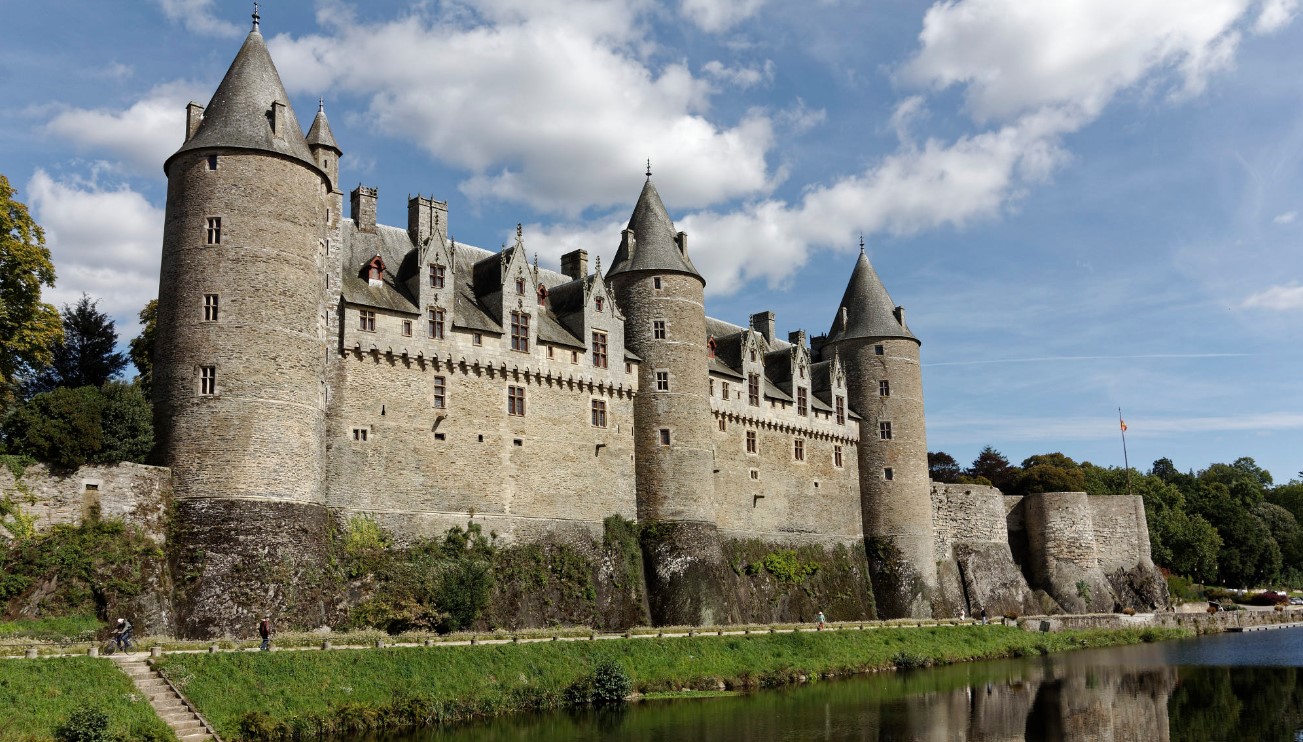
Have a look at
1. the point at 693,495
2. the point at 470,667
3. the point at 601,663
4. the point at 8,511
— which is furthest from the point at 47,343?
the point at 693,495

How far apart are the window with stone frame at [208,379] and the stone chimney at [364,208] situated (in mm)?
9466

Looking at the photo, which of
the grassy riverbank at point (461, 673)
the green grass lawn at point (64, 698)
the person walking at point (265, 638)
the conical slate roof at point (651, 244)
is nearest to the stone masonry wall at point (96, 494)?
the person walking at point (265, 638)

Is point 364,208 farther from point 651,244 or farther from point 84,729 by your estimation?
point 84,729

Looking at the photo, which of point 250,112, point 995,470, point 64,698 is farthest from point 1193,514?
point 64,698

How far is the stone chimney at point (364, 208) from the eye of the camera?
1522 inches

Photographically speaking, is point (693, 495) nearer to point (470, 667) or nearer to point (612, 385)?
point (612, 385)

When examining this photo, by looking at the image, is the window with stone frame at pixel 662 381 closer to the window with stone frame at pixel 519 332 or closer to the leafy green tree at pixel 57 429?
the window with stone frame at pixel 519 332

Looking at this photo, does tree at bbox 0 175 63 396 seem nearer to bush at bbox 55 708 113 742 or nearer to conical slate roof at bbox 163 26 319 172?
conical slate roof at bbox 163 26 319 172

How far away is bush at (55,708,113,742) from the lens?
1988 centimetres

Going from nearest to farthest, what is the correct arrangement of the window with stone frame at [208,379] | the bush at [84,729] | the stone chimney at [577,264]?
the bush at [84,729] < the window with stone frame at [208,379] < the stone chimney at [577,264]

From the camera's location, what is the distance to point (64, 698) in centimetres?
2092

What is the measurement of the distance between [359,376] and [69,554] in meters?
10.4

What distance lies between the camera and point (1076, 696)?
107 ft

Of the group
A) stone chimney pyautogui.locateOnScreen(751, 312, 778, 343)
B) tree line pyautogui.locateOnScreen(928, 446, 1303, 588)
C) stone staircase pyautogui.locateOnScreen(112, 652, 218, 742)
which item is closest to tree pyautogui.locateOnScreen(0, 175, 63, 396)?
stone staircase pyautogui.locateOnScreen(112, 652, 218, 742)
